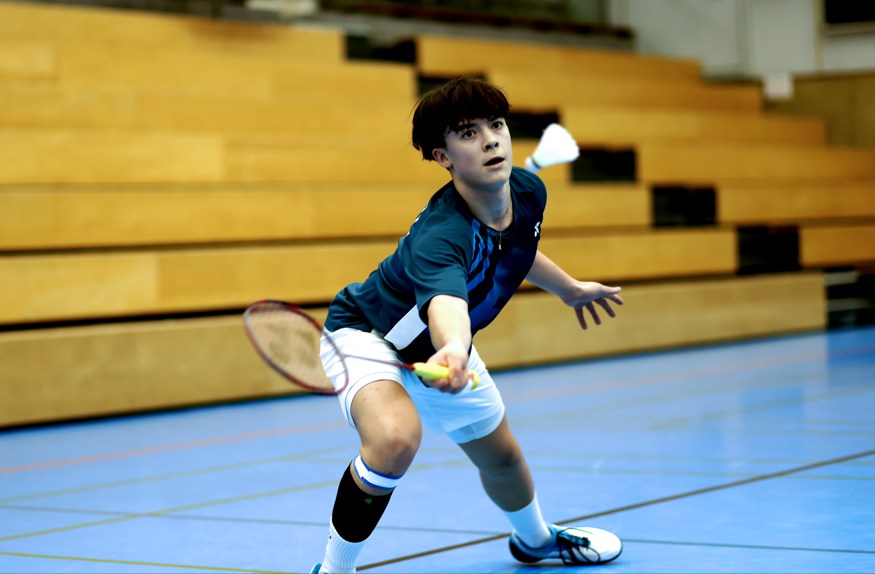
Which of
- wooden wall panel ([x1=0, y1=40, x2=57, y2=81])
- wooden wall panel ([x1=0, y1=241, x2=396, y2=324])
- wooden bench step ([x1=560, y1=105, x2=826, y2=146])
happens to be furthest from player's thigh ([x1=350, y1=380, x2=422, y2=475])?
wooden bench step ([x1=560, y1=105, x2=826, y2=146])

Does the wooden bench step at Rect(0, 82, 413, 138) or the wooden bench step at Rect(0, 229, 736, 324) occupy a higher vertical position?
the wooden bench step at Rect(0, 82, 413, 138)

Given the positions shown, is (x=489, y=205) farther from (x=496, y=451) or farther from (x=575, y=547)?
(x=575, y=547)

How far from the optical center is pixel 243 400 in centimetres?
686

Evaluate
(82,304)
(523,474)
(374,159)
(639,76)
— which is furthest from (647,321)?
(523,474)

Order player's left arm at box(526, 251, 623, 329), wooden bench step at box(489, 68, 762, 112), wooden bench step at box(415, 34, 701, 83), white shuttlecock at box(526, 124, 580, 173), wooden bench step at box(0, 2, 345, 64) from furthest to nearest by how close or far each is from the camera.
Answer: wooden bench step at box(415, 34, 701, 83) → wooden bench step at box(489, 68, 762, 112) → wooden bench step at box(0, 2, 345, 64) → white shuttlecock at box(526, 124, 580, 173) → player's left arm at box(526, 251, 623, 329)

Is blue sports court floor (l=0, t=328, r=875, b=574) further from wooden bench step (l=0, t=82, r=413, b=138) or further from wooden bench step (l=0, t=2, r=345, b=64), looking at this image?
wooden bench step (l=0, t=2, r=345, b=64)

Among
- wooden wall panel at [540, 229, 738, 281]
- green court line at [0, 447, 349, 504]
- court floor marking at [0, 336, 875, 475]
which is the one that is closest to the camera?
green court line at [0, 447, 349, 504]

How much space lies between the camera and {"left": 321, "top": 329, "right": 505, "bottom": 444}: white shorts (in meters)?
2.71

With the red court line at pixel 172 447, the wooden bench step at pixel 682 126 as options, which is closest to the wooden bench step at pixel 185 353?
the red court line at pixel 172 447

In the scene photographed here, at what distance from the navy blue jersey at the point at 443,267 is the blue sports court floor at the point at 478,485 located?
0.61 metres

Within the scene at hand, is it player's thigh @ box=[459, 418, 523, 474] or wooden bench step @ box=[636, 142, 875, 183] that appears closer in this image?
player's thigh @ box=[459, 418, 523, 474]

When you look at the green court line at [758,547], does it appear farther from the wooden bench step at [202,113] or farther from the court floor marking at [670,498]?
the wooden bench step at [202,113]

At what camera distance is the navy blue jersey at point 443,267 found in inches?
99.7

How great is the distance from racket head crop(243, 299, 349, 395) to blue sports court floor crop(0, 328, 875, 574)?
0.52m
